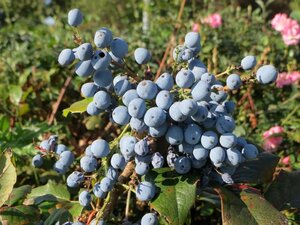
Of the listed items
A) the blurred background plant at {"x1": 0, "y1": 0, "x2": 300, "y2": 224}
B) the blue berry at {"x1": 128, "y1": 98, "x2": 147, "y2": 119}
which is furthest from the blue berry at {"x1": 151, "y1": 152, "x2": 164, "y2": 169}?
the blurred background plant at {"x1": 0, "y1": 0, "x2": 300, "y2": 224}

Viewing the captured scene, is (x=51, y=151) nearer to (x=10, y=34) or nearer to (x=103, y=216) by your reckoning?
(x=103, y=216)

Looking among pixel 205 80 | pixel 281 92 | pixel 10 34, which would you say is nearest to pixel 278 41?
pixel 281 92

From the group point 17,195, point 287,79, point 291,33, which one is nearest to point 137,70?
point 287,79

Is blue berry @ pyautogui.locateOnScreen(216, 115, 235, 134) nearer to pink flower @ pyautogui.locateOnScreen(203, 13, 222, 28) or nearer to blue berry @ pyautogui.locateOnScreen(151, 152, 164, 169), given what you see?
blue berry @ pyautogui.locateOnScreen(151, 152, 164, 169)

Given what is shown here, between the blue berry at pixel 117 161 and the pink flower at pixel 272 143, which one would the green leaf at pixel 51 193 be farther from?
the pink flower at pixel 272 143

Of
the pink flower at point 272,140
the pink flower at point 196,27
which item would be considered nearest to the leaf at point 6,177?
the pink flower at point 272,140

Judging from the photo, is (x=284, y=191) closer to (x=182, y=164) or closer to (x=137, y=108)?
(x=182, y=164)
